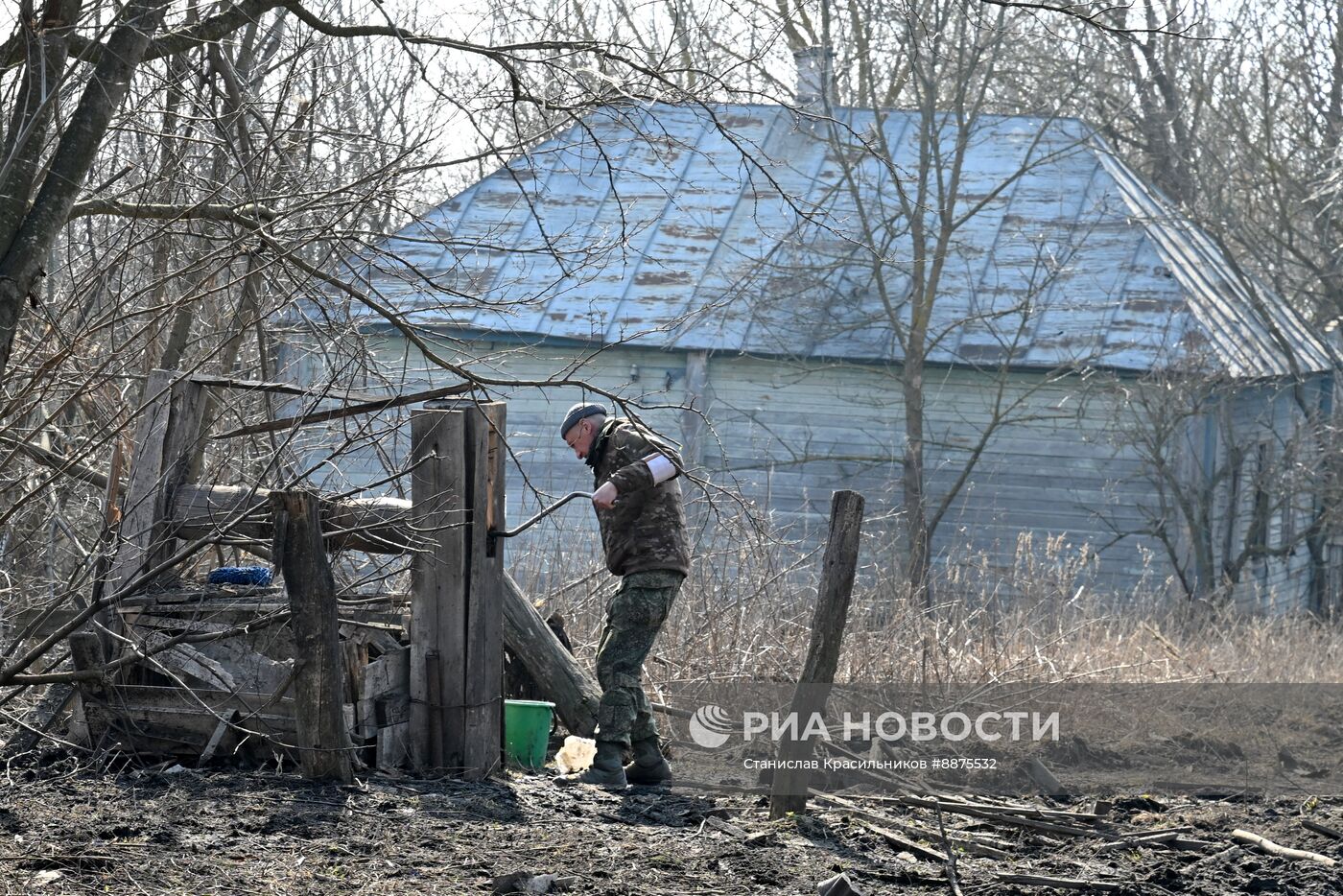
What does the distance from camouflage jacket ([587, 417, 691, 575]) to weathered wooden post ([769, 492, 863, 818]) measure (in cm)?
121

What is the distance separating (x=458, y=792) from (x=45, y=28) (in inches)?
147

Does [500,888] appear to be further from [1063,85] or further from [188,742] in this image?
[1063,85]

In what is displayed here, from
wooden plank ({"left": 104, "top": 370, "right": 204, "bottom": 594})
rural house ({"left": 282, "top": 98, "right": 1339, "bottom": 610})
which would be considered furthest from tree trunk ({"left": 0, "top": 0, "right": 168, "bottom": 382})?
rural house ({"left": 282, "top": 98, "right": 1339, "bottom": 610})

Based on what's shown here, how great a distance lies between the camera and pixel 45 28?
5047mm

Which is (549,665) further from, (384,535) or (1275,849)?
(1275,849)

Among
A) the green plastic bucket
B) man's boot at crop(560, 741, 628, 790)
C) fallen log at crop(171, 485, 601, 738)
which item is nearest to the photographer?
fallen log at crop(171, 485, 601, 738)

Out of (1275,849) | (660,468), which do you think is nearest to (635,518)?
(660,468)

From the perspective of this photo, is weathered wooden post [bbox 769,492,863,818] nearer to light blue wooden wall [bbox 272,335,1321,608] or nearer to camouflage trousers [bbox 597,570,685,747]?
camouflage trousers [bbox 597,570,685,747]

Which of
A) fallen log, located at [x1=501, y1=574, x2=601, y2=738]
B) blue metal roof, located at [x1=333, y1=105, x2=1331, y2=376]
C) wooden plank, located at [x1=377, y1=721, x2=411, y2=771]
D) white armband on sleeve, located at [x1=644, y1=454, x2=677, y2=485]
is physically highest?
blue metal roof, located at [x1=333, y1=105, x2=1331, y2=376]

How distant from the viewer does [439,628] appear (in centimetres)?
738

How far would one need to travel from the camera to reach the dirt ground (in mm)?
5250

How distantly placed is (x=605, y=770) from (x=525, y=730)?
0.63 metres

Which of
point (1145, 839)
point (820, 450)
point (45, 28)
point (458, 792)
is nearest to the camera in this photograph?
point (45, 28)

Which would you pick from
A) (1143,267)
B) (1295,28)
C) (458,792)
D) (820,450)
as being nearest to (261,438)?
(458,792)
